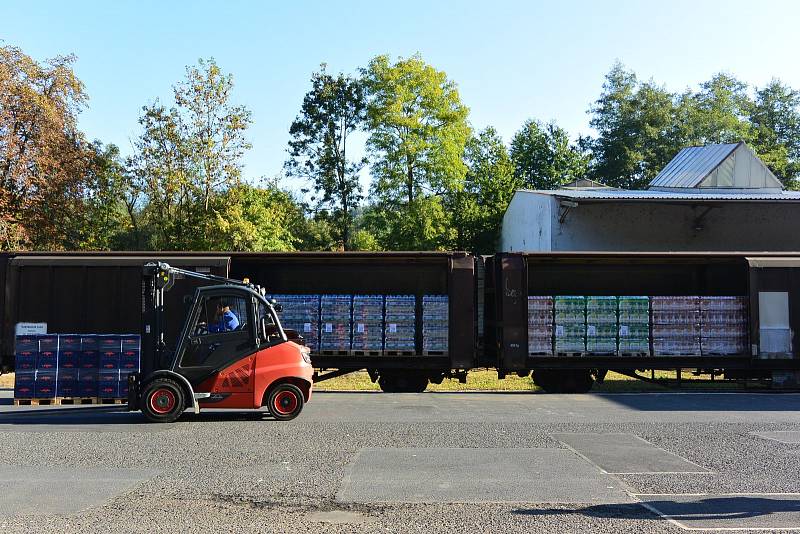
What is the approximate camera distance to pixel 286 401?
12547mm

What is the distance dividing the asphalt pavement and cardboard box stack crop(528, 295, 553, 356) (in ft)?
9.94

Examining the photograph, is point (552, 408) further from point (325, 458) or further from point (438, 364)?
point (325, 458)

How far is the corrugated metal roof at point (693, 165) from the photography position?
3756cm

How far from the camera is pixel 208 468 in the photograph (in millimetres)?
8734

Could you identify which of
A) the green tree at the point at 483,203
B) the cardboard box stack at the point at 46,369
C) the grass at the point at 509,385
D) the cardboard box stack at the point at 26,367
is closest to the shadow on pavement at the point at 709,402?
the grass at the point at 509,385

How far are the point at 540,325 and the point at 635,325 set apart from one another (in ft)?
7.22

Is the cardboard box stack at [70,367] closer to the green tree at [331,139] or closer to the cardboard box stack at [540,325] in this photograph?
the cardboard box stack at [540,325]

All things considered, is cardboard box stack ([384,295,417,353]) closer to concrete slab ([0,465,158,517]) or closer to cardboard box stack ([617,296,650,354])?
cardboard box stack ([617,296,650,354])

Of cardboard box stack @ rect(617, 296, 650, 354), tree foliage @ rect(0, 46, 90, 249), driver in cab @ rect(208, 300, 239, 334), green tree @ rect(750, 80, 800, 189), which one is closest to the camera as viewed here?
driver in cab @ rect(208, 300, 239, 334)

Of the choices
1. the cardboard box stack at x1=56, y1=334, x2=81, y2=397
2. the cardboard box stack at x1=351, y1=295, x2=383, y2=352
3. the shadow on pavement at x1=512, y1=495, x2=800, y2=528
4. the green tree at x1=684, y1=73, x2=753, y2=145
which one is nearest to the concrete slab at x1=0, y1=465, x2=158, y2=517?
the shadow on pavement at x1=512, y1=495, x2=800, y2=528

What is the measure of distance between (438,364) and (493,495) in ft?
29.9

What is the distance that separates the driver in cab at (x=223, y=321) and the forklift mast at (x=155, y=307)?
57cm

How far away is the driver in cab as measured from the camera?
1240 centimetres

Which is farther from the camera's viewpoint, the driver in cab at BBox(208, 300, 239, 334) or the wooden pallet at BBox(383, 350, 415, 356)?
the wooden pallet at BBox(383, 350, 415, 356)
